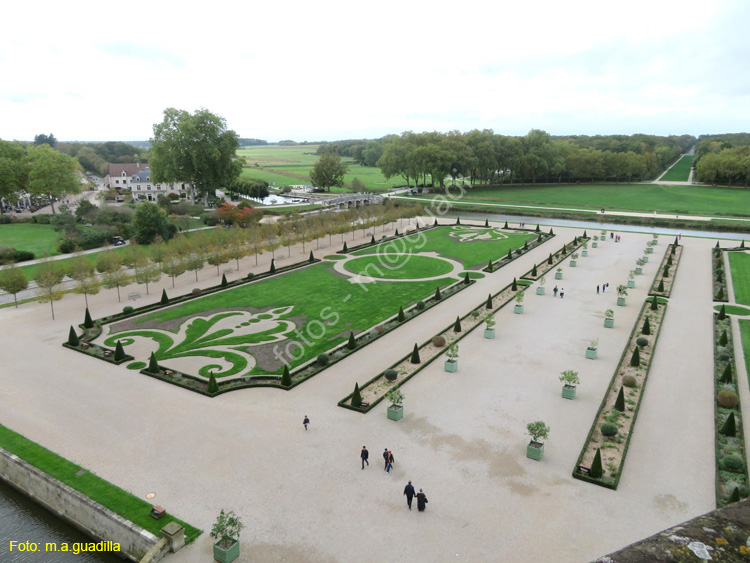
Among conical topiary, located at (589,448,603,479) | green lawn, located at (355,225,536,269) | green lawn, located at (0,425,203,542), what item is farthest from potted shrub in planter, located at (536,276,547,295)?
green lawn, located at (0,425,203,542)

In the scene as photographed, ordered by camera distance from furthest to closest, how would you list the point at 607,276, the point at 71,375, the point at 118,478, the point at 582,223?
the point at 582,223 → the point at 607,276 → the point at 71,375 → the point at 118,478

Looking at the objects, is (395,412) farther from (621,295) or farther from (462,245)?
(462,245)

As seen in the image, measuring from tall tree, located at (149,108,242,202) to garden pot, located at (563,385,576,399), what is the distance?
81.7m

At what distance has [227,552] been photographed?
1659 cm

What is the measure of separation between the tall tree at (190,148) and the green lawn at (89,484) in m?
76.3

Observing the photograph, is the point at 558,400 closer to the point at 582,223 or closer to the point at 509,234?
the point at 509,234

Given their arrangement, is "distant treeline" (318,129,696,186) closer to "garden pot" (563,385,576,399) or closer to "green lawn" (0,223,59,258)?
"green lawn" (0,223,59,258)

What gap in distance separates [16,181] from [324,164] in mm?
76660

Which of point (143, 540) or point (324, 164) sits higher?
point (324, 164)

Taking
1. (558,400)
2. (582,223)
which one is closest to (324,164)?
(582,223)

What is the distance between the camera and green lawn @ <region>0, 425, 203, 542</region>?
18562 millimetres

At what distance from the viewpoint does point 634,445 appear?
77.7ft

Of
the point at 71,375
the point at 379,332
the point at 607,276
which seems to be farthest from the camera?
the point at 607,276

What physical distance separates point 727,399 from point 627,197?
118118 mm
